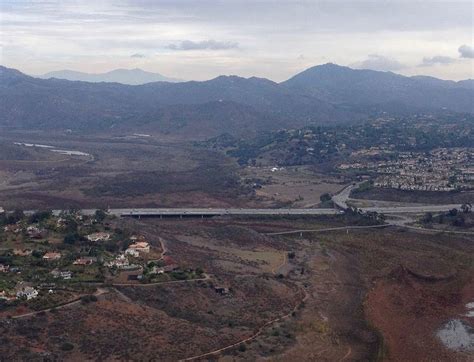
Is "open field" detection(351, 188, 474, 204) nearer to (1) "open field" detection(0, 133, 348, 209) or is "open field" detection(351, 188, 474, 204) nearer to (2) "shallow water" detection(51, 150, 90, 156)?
(1) "open field" detection(0, 133, 348, 209)

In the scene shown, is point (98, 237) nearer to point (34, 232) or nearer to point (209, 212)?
point (34, 232)

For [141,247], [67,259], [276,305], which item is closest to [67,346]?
[67,259]

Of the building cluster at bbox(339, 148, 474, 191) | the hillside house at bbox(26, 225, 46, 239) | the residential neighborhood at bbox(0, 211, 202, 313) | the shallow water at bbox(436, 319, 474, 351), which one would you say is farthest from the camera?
the building cluster at bbox(339, 148, 474, 191)

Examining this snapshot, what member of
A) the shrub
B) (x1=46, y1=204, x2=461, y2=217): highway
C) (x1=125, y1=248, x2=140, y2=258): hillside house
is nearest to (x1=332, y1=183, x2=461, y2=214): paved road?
(x1=46, y1=204, x2=461, y2=217): highway

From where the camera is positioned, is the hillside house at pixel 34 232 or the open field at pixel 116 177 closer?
the hillside house at pixel 34 232

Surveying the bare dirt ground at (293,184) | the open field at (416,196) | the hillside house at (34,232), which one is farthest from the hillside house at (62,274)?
the open field at (416,196)

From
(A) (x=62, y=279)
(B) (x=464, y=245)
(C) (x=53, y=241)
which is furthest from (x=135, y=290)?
(B) (x=464, y=245)

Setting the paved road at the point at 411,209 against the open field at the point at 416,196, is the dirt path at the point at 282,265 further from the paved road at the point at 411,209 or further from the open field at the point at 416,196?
the open field at the point at 416,196

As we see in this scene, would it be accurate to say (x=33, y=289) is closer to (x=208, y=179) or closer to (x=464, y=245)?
(x=464, y=245)
